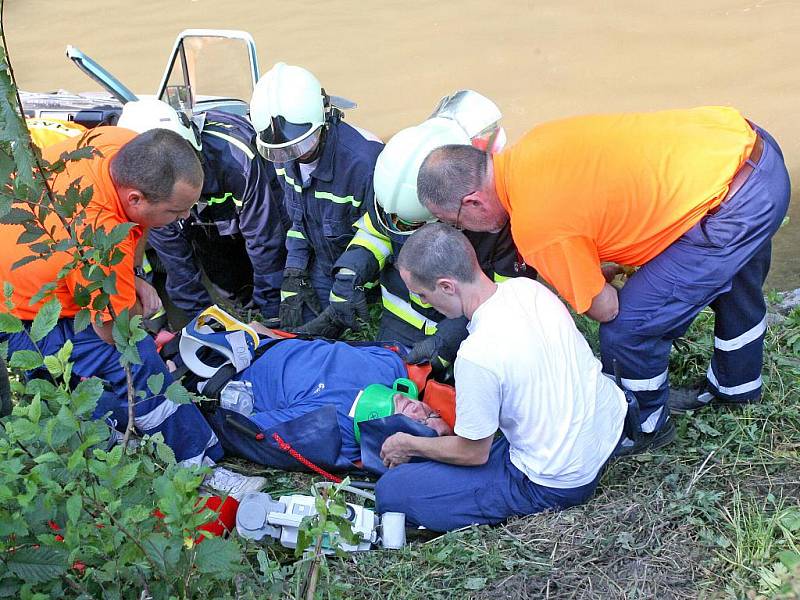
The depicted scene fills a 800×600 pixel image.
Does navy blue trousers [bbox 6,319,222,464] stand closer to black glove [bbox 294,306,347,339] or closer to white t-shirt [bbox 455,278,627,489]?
black glove [bbox 294,306,347,339]

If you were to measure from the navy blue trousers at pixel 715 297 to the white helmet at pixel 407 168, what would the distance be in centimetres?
110

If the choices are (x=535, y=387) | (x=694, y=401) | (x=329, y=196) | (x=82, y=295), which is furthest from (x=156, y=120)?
(x=694, y=401)

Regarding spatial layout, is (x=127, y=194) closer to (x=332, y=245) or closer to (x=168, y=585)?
(x=332, y=245)

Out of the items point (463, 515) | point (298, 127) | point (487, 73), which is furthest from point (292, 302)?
point (487, 73)

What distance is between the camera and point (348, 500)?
3617 millimetres

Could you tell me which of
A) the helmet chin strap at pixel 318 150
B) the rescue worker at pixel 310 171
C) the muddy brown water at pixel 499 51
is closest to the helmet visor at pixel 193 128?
the rescue worker at pixel 310 171

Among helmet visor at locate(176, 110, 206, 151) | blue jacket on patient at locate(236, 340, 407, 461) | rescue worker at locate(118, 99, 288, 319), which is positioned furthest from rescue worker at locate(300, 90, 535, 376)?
helmet visor at locate(176, 110, 206, 151)

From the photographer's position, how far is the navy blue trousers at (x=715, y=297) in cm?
318

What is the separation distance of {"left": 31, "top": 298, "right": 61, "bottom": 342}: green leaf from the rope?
173 cm

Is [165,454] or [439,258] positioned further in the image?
[439,258]

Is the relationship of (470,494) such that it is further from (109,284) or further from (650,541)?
(109,284)

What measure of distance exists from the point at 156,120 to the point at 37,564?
10.0 feet

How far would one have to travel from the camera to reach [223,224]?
4.94 meters

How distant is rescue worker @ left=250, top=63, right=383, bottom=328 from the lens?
4316 mm
